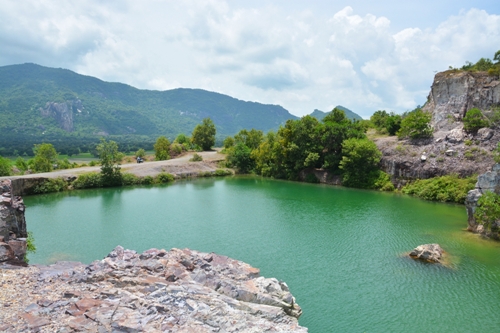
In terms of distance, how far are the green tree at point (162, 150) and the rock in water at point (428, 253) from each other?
58.4 m

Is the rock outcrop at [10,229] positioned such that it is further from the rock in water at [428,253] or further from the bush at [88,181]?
the bush at [88,181]

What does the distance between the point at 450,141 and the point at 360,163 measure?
11104 millimetres

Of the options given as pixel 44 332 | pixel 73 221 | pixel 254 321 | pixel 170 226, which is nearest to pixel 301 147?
pixel 170 226

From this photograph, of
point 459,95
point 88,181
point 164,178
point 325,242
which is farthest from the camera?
point 164,178

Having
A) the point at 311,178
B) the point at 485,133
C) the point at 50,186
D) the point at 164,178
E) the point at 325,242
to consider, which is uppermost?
the point at 485,133

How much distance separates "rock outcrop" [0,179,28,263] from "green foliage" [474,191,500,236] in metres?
27.8

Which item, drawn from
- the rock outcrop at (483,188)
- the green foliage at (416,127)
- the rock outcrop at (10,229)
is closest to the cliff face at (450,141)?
the green foliage at (416,127)

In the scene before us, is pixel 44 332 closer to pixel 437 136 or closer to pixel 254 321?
pixel 254 321

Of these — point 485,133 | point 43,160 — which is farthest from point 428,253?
point 43,160

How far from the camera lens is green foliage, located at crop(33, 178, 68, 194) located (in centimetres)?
4486

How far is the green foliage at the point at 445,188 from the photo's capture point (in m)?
37.8

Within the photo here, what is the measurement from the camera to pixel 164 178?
55.4 metres

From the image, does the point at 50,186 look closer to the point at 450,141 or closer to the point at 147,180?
the point at 147,180

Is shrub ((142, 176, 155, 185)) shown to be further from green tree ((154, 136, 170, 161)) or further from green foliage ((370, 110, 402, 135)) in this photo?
green foliage ((370, 110, 402, 135))
